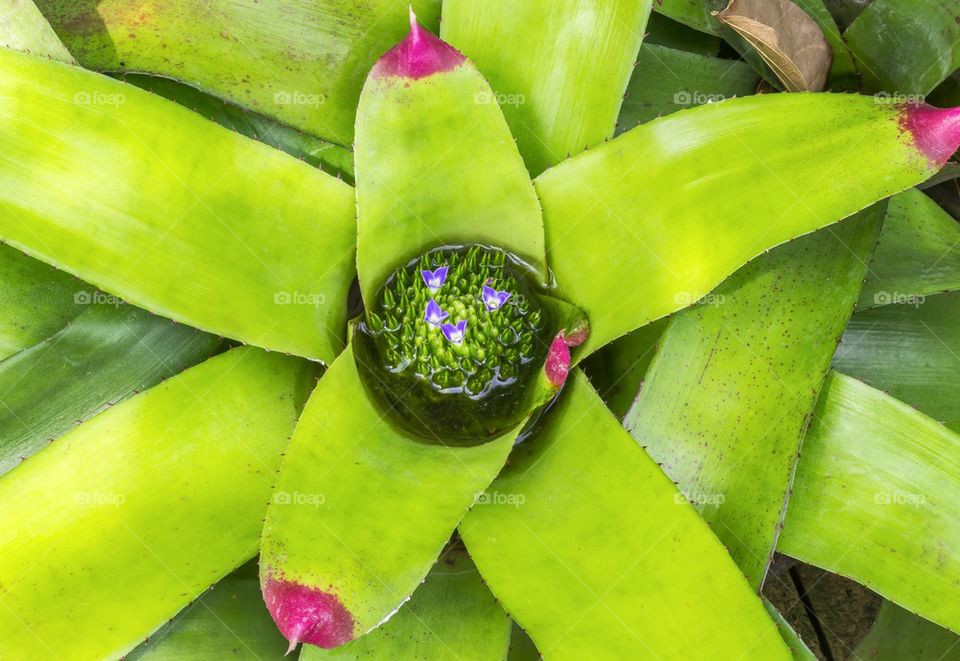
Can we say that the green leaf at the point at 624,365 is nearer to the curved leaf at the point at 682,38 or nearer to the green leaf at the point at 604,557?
the green leaf at the point at 604,557

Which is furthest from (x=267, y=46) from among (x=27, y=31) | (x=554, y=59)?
(x=554, y=59)

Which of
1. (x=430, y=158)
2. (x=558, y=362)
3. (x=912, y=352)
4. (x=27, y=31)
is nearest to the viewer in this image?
(x=558, y=362)

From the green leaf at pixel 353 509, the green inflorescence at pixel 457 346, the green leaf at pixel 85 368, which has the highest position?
the green inflorescence at pixel 457 346

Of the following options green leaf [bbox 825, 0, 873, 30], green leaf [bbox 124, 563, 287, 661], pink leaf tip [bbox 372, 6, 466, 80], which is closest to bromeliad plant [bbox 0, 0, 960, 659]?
pink leaf tip [bbox 372, 6, 466, 80]

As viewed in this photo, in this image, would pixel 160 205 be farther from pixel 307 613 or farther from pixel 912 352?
pixel 912 352

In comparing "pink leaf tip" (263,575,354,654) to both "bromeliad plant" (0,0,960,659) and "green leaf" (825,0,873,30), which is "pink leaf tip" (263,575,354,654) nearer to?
"bromeliad plant" (0,0,960,659)

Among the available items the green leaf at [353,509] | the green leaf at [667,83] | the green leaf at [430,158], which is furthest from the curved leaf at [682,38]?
the green leaf at [353,509]

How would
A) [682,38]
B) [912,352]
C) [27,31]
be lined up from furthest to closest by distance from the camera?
[682,38] < [912,352] < [27,31]
